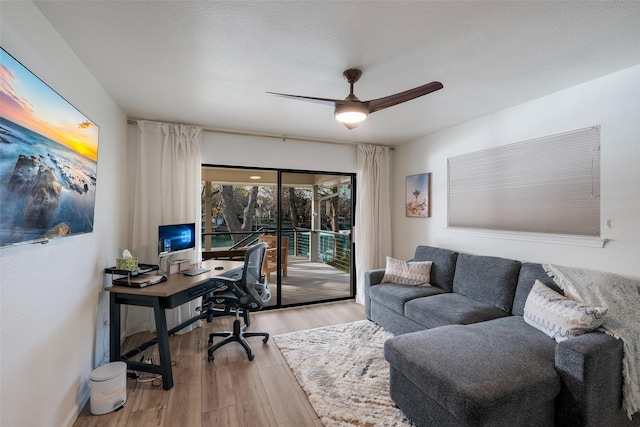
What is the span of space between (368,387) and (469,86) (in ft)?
8.55

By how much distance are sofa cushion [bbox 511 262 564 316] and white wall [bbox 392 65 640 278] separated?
222 mm

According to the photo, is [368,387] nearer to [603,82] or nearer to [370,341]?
[370,341]

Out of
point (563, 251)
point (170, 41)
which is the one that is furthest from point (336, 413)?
point (170, 41)

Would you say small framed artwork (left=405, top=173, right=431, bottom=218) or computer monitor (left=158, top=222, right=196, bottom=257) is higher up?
small framed artwork (left=405, top=173, right=431, bottom=218)

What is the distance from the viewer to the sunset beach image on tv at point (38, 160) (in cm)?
122

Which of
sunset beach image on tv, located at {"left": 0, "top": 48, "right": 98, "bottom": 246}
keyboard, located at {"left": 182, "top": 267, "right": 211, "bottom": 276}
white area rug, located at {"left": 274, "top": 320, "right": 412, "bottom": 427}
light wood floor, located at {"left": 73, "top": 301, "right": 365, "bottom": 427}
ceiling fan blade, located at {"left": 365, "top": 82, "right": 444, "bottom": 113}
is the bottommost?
light wood floor, located at {"left": 73, "top": 301, "right": 365, "bottom": 427}

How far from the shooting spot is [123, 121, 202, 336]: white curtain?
129 inches

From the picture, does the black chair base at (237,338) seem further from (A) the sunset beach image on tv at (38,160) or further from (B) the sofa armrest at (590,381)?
(B) the sofa armrest at (590,381)

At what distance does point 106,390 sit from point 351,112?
8.53ft

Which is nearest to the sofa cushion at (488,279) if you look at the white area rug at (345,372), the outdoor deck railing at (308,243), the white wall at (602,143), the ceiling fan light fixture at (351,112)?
the white wall at (602,143)

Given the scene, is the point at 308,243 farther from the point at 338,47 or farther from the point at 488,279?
the point at 338,47

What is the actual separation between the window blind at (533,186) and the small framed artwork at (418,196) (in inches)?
13.7

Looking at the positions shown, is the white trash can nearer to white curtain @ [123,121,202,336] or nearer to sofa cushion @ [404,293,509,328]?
white curtain @ [123,121,202,336]

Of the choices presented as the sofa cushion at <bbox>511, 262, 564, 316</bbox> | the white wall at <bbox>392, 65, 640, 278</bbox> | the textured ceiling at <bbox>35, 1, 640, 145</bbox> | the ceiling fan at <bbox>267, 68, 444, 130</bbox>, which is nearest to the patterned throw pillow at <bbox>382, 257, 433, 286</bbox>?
the white wall at <bbox>392, 65, 640, 278</bbox>
